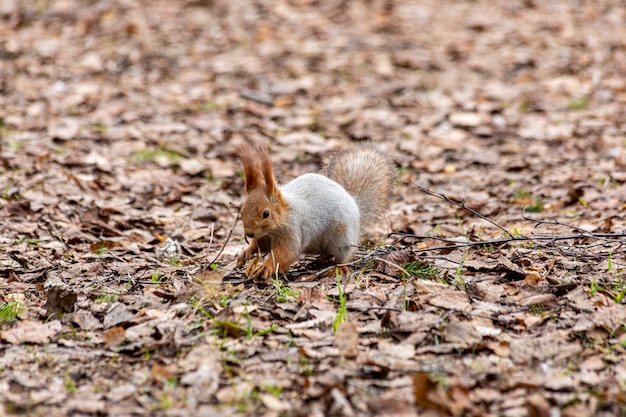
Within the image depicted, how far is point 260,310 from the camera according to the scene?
3236 millimetres

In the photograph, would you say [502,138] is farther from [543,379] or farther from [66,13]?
[66,13]

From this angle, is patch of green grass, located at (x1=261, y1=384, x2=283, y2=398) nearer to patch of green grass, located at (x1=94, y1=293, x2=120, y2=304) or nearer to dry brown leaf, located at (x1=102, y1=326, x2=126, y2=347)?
dry brown leaf, located at (x1=102, y1=326, x2=126, y2=347)

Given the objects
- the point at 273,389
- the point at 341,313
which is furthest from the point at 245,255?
the point at 273,389

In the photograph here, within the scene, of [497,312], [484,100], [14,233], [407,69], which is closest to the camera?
[497,312]

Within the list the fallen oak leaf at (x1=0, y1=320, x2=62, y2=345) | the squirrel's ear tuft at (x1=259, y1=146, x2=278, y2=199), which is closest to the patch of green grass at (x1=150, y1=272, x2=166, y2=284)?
the fallen oak leaf at (x1=0, y1=320, x2=62, y2=345)

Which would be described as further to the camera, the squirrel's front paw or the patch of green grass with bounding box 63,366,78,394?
the squirrel's front paw

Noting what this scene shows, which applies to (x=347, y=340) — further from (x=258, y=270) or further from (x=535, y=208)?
(x=535, y=208)

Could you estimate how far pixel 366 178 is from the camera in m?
4.25

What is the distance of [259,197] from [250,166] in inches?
5.8

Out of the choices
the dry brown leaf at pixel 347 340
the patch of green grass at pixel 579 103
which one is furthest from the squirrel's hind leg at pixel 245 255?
the patch of green grass at pixel 579 103

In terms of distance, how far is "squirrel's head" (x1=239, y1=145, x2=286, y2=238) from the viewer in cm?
337

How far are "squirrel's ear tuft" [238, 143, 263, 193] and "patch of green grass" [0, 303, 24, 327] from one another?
1.15m

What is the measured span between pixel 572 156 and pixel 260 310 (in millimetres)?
3797

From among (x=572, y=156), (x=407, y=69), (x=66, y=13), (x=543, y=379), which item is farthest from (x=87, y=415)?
(x=66, y=13)
